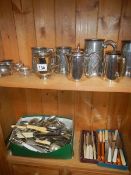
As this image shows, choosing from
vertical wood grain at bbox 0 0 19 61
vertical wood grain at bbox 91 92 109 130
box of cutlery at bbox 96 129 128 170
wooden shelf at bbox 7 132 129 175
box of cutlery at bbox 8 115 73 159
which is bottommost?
wooden shelf at bbox 7 132 129 175

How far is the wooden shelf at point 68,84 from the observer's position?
70 centimetres

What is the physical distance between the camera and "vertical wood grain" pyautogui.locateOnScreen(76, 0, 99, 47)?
0.84 m

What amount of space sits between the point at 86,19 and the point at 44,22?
0.79 feet

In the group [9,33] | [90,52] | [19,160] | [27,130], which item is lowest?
[19,160]

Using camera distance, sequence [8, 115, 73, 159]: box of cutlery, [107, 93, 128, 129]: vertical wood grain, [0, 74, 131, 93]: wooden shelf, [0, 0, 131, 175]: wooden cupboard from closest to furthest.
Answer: [0, 74, 131, 93]: wooden shelf < [0, 0, 131, 175]: wooden cupboard < [8, 115, 73, 159]: box of cutlery < [107, 93, 128, 129]: vertical wood grain

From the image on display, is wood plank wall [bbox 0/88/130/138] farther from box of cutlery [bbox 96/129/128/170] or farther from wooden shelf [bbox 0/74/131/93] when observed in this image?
wooden shelf [bbox 0/74/131/93]

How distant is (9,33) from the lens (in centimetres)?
95

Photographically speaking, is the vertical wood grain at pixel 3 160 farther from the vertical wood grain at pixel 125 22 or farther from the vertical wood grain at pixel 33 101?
the vertical wood grain at pixel 125 22

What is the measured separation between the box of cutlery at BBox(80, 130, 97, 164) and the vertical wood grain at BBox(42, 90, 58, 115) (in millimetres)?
270

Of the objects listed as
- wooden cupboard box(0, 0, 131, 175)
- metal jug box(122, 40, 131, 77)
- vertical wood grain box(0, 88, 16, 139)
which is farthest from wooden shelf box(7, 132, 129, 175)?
metal jug box(122, 40, 131, 77)

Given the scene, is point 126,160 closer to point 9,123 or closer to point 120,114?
point 120,114

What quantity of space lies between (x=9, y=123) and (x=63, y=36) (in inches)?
27.3

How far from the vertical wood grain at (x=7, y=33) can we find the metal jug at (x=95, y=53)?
47cm

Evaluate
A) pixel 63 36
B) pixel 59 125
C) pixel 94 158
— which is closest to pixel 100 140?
pixel 94 158
